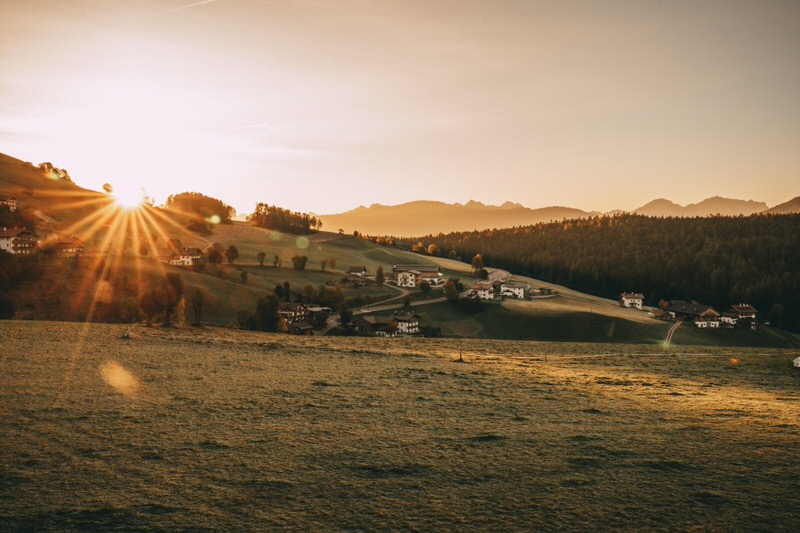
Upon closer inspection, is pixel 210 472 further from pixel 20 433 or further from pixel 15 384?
pixel 15 384

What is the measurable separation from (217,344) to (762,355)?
51.9 m

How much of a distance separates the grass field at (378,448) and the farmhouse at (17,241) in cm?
10016

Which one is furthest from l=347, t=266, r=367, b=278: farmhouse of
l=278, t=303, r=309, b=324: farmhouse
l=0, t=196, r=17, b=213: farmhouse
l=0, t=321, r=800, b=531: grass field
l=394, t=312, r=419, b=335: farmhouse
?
l=0, t=321, r=800, b=531: grass field

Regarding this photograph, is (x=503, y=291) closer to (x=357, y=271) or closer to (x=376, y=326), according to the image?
(x=357, y=271)

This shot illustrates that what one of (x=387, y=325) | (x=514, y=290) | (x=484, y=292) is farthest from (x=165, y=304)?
(x=514, y=290)

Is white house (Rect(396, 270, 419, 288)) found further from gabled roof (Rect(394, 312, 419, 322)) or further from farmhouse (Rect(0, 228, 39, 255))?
farmhouse (Rect(0, 228, 39, 255))

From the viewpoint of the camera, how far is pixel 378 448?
16.4 meters

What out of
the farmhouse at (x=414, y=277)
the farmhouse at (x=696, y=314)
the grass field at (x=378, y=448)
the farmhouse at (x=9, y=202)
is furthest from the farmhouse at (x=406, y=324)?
the farmhouse at (x=9, y=202)

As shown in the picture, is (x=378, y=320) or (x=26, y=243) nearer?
(x=378, y=320)

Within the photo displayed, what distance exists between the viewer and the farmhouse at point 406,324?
100537 mm

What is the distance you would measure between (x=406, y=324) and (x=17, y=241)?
305 feet

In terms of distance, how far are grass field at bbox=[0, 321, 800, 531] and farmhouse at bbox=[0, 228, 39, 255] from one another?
329 feet

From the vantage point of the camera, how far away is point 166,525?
11.1 metres

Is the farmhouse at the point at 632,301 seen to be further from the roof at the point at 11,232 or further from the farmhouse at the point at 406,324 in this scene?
the roof at the point at 11,232
